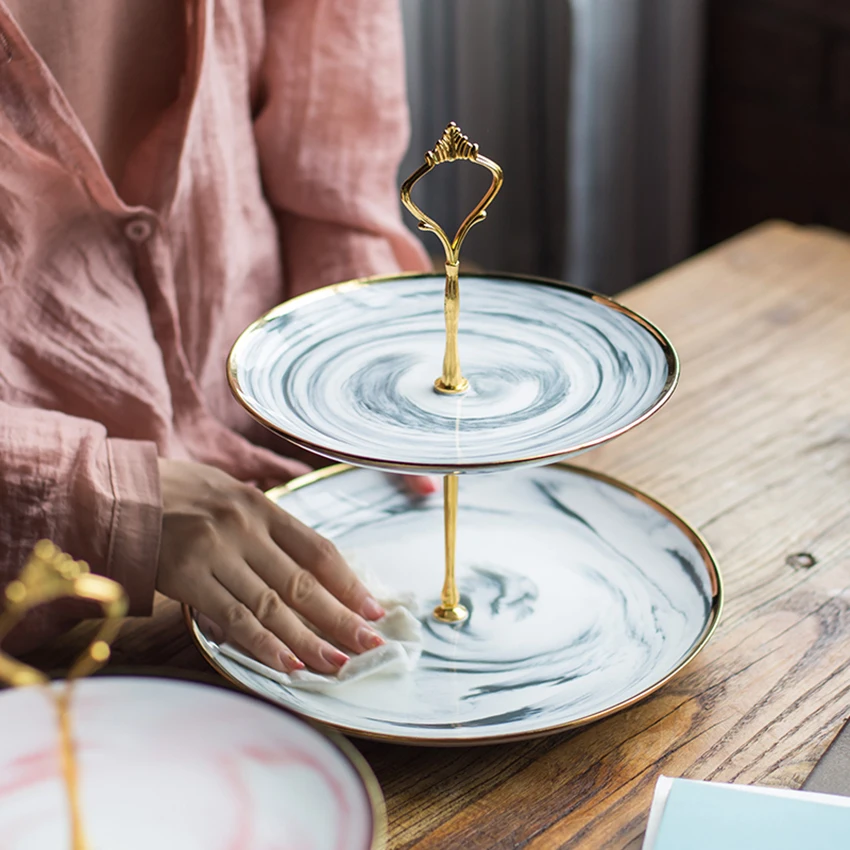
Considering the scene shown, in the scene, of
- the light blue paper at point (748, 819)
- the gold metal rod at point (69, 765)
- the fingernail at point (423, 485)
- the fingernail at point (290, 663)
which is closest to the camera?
the gold metal rod at point (69, 765)

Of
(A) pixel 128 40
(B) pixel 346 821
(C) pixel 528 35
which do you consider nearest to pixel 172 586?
(B) pixel 346 821

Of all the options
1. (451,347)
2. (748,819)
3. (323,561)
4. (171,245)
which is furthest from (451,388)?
(171,245)

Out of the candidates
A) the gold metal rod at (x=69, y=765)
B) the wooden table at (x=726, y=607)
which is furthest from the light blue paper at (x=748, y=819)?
the gold metal rod at (x=69, y=765)

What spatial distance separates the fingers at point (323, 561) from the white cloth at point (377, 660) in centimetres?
1

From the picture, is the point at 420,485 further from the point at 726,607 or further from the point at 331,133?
the point at 331,133

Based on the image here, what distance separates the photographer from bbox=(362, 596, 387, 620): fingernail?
0.66m

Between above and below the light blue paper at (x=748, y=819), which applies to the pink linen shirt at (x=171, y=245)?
above

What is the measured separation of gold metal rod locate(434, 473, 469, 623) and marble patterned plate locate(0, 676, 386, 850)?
0.25 meters

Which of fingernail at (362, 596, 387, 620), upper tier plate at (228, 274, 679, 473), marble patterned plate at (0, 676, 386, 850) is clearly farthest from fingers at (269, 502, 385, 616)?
marble patterned plate at (0, 676, 386, 850)

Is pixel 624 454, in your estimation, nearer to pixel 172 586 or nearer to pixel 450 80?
pixel 172 586

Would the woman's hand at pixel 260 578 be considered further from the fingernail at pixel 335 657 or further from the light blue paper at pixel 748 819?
the light blue paper at pixel 748 819

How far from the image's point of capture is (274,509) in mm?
680

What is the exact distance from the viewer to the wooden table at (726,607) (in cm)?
58

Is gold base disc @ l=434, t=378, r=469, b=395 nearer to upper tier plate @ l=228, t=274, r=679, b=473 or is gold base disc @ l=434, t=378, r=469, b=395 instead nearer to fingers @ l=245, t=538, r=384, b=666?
upper tier plate @ l=228, t=274, r=679, b=473
